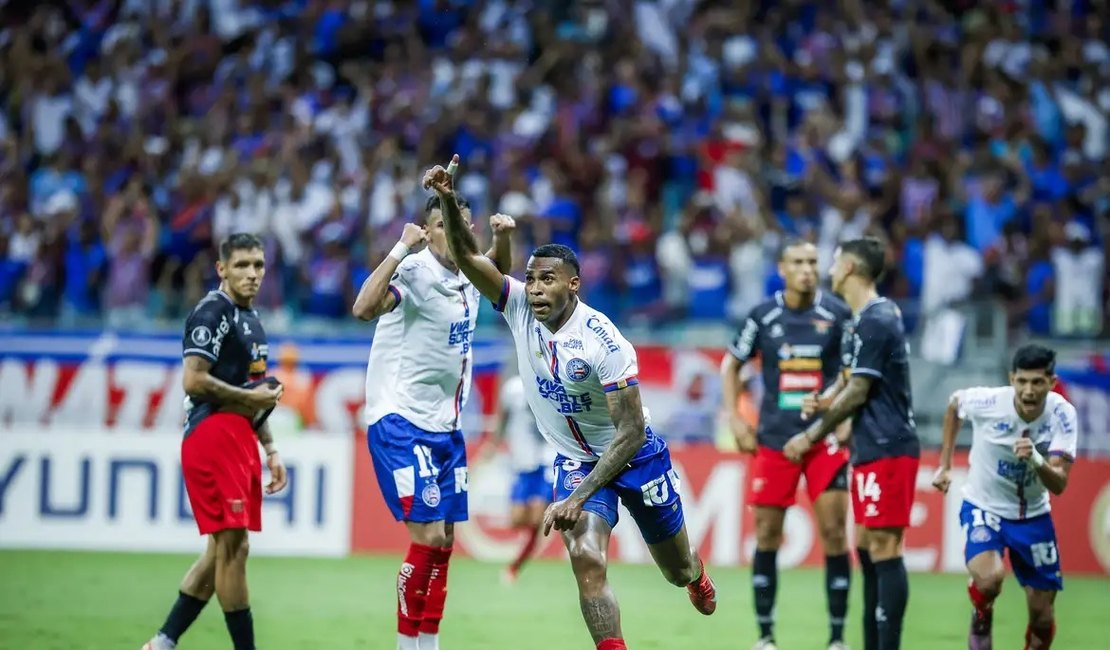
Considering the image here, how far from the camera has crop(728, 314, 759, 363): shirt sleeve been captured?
35.6 ft

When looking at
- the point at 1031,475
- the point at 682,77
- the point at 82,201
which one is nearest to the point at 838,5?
the point at 682,77

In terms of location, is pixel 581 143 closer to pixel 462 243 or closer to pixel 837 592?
pixel 837 592

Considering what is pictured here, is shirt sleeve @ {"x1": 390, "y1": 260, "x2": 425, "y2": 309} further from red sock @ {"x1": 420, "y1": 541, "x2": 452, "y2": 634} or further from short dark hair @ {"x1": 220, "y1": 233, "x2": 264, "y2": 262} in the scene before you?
red sock @ {"x1": 420, "y1": 541, "x2": 452, "y2": 634}

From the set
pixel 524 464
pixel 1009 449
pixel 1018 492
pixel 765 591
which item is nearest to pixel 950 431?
pixel 1009 449

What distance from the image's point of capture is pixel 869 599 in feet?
31.6

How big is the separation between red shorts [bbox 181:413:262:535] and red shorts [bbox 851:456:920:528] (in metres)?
3.64

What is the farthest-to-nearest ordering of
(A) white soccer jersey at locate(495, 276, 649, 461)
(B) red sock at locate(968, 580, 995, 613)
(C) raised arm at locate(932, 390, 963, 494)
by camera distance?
(C) raised arm at locate(932, 390, 963, 494), (B) red sock at locate(968, 580, 995, 613), (A) white soccer jersey at locate(495, 276, 649, 461)

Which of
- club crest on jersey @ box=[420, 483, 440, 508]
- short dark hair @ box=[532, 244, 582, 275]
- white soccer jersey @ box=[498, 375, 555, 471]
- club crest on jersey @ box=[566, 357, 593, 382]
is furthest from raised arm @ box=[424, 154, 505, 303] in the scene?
white soccer jersey @ box=[498, 375, 555, 471]

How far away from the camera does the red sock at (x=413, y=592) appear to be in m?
8.45

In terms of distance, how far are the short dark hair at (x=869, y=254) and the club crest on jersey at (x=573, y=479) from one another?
8.32 feet

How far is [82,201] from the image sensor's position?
19609mm

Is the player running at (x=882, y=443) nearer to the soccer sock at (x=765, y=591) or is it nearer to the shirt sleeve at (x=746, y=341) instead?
the soccer sock at (x=765, y=591)

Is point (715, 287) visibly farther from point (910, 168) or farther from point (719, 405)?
point (910, 168)

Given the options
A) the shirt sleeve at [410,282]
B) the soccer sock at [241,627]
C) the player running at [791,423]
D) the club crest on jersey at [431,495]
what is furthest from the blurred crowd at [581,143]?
the soccer sock at [241,627]
